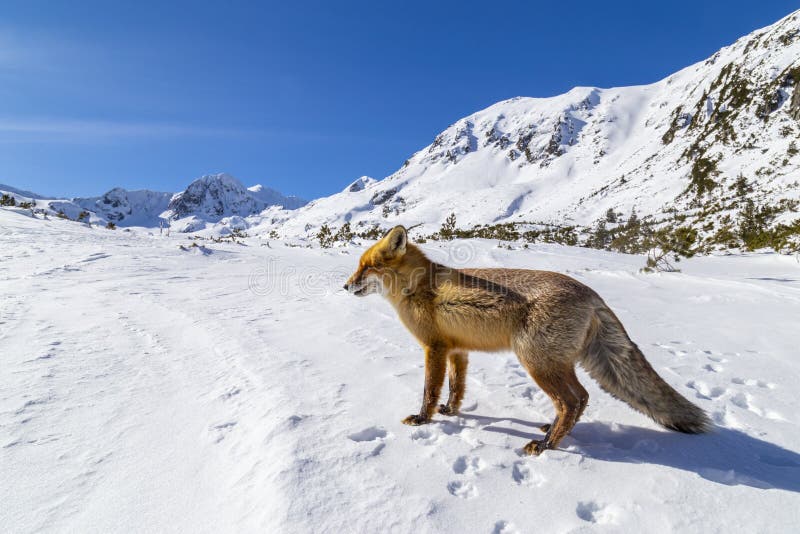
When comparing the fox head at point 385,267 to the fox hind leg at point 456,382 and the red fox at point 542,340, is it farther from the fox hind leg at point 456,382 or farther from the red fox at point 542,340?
the fox hind leg at point 456,382

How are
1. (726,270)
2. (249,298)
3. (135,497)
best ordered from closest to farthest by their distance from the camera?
(135,497) < (249,298) < (726,270)

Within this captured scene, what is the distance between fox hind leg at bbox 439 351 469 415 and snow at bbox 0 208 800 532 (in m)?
0.18

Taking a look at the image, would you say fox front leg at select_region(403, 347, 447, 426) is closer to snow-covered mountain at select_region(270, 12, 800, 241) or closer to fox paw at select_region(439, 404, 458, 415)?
fox paw at select_region(439, 404, 458, 415)

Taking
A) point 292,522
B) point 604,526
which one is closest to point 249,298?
point 292,522

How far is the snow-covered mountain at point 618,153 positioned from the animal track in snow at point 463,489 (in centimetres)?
3351

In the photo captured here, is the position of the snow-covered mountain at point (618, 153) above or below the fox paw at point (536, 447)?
above

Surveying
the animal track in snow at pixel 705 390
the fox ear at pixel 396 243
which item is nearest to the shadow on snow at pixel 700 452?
the animal track in snow at pixel 705 390

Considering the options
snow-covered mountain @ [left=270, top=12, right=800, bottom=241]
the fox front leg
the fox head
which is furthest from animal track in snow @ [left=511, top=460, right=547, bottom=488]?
snow-covered mountain @ [left=270, top=12, right=800, bottom=241]

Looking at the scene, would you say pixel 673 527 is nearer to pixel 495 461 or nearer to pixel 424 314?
pixel 495 461

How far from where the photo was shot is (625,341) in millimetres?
3137

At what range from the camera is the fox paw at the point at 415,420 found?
10.8 feet

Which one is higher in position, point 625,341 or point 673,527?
point 625,341

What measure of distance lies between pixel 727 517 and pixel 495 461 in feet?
4.32

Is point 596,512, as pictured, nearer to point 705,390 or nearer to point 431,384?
point 431,384
